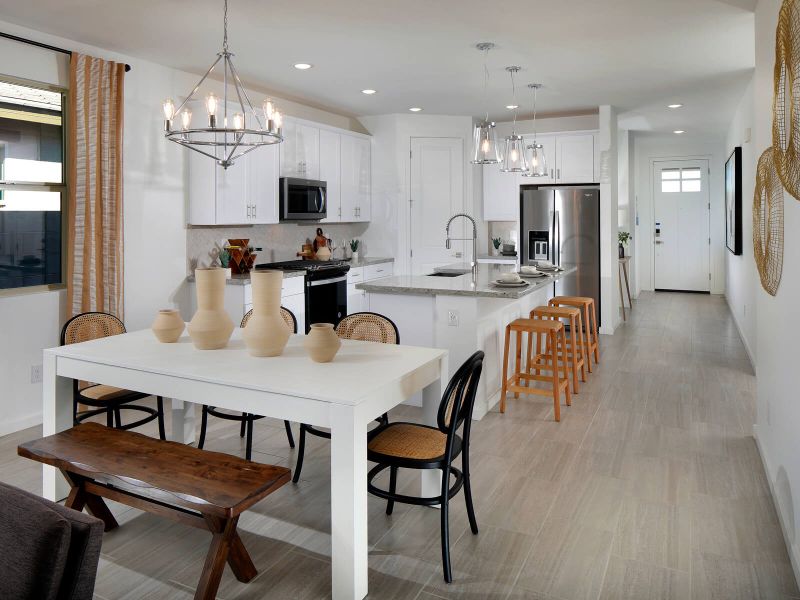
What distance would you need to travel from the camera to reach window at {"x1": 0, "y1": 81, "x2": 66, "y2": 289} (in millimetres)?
3992

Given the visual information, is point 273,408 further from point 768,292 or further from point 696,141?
point 696,141

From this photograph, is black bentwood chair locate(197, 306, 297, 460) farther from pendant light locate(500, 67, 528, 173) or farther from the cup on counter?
pendant light locate(500, 67, 528, 173)

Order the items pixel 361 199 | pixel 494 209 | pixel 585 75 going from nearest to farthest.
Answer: pixel 585 75 < pixel 361 199 < pixel 494 209

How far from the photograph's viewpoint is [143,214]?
15.8ft

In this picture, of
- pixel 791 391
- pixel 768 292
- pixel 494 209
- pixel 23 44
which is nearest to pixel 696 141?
pixel 494 209

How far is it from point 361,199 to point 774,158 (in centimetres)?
488

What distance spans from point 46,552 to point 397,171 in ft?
21.1

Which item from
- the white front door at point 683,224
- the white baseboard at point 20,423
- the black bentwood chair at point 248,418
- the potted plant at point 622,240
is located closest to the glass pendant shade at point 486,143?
the black bentwood chair at point 248,418

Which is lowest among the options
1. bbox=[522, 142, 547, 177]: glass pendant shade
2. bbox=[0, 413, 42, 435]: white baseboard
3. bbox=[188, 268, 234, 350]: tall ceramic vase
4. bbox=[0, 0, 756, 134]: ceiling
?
bbox=[0, 413, 42, 435]: white baseboard

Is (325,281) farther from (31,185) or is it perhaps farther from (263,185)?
(31,185)

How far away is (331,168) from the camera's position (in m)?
6.61

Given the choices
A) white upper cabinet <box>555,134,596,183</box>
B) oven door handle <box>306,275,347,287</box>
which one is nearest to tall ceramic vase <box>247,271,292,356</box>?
oven door handle <box>306,275,347,287</box>

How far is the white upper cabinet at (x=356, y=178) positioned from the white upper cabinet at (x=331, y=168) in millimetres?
79

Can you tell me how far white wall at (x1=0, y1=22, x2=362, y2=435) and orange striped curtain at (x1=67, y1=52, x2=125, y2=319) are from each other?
14 centimetres
